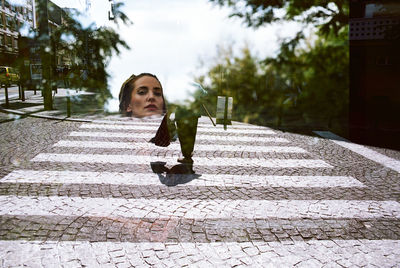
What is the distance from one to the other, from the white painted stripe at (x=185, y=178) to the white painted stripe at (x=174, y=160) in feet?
2.36

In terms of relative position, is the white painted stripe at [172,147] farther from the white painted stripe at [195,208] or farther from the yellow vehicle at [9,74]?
the white painted stripe at [195,208]

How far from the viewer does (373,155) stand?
7.93m

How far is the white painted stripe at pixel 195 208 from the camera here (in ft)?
14.0

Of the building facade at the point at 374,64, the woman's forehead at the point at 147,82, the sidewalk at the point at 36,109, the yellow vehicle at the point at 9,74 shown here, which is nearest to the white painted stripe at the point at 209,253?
the woman's forehead at the point at 147,82

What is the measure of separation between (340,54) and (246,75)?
5256mm

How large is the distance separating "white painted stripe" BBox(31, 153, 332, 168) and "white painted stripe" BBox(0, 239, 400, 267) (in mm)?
3135

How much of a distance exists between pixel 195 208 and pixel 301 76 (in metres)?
13.1

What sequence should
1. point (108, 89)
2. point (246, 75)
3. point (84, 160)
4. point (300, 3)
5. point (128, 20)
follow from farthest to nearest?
point (300, 3), point (246, 75), point (84, 160), point (108, 89), point (128, 20)

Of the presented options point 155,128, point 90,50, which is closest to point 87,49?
point 90,50

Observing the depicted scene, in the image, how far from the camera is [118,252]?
11.0ft

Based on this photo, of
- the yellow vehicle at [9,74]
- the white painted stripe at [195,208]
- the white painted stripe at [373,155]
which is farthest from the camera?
the white painted stripe at [373,155]

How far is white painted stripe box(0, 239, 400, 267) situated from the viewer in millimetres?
3193

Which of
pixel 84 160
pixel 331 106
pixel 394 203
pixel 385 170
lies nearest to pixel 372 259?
pixel 394 203

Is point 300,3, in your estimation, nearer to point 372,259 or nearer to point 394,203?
point 394,203
